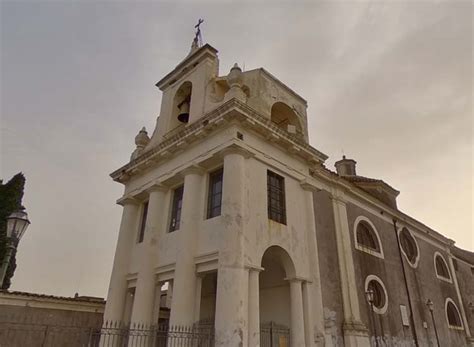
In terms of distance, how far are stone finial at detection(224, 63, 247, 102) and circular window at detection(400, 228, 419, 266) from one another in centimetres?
1386

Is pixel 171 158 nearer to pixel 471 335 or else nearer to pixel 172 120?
pixel 172 120

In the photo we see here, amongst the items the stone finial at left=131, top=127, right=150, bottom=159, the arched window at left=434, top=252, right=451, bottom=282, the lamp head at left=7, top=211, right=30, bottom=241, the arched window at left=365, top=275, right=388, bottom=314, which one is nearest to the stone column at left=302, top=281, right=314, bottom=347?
the arched window at left=365, top=275, right=388, bottom=314

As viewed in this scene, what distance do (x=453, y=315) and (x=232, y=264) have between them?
19.5 meters

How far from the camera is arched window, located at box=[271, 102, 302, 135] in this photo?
50.4 feet

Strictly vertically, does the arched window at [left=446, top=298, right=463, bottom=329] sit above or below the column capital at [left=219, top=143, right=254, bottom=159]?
below

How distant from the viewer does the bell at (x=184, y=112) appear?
15.6 metres

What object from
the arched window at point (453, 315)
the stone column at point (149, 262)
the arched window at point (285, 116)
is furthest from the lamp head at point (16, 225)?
the arched window at point (453, 315)

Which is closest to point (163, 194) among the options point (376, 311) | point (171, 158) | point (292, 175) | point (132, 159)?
point (171, 158)

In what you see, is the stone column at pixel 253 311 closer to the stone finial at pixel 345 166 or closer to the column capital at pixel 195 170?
the column capital at pixel 195 170

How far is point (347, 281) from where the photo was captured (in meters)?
13.9

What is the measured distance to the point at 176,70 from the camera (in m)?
16.6

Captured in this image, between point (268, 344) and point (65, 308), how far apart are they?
9371 mm

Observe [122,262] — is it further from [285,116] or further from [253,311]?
[285,116]

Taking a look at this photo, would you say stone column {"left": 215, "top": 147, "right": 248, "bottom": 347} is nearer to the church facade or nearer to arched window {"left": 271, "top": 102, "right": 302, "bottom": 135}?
the church facade
